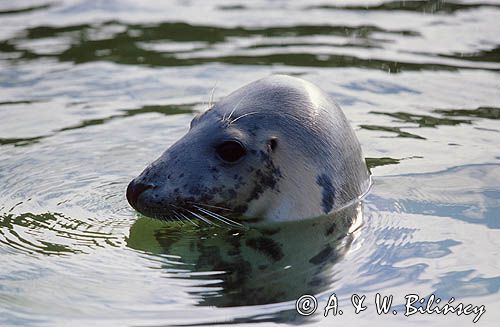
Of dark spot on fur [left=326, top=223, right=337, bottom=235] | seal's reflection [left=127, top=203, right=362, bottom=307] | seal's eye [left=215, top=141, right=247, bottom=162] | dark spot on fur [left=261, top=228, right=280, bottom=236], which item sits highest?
seal's eye [left=215, top=141, right=247, bottom=162]

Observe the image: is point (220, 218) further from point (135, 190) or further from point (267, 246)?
point (135, 190)

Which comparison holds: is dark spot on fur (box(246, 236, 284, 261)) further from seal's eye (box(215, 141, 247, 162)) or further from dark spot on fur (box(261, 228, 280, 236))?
seal's eye (box(215, 141, 247, 162))

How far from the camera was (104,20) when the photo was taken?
11.6m

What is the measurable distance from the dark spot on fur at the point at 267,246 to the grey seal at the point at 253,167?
0.62 feet

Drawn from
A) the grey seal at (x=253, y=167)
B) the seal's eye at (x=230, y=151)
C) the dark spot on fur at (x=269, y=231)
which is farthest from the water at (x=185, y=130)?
the seal's eye at (x=230, y=151)

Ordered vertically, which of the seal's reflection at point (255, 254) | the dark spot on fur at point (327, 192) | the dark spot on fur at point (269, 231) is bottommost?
the dark spot on fur at point (269, 231)

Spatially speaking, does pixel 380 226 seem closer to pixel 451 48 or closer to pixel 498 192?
pixel 498 192

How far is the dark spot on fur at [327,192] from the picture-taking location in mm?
6367

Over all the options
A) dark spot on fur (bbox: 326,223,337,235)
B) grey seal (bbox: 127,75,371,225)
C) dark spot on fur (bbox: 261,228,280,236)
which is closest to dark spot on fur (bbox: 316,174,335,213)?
grey seal (bbox: 127,75,371,225)

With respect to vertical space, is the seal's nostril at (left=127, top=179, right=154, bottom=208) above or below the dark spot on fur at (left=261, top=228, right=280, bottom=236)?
above

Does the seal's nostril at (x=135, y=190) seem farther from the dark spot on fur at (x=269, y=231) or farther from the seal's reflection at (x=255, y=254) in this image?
the dark spot on fur at (x=269, y=231)

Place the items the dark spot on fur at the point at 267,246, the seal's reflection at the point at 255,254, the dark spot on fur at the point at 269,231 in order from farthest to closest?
the dark spot on fur at the point at 269,231, the dark spot on fur at the point at 267,246, the seal's reflection at the point at 255,254

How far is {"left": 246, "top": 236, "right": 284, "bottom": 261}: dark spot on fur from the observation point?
5977 millimetres

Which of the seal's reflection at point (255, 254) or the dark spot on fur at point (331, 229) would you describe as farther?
the dark spot on fur at point (331, 229)
